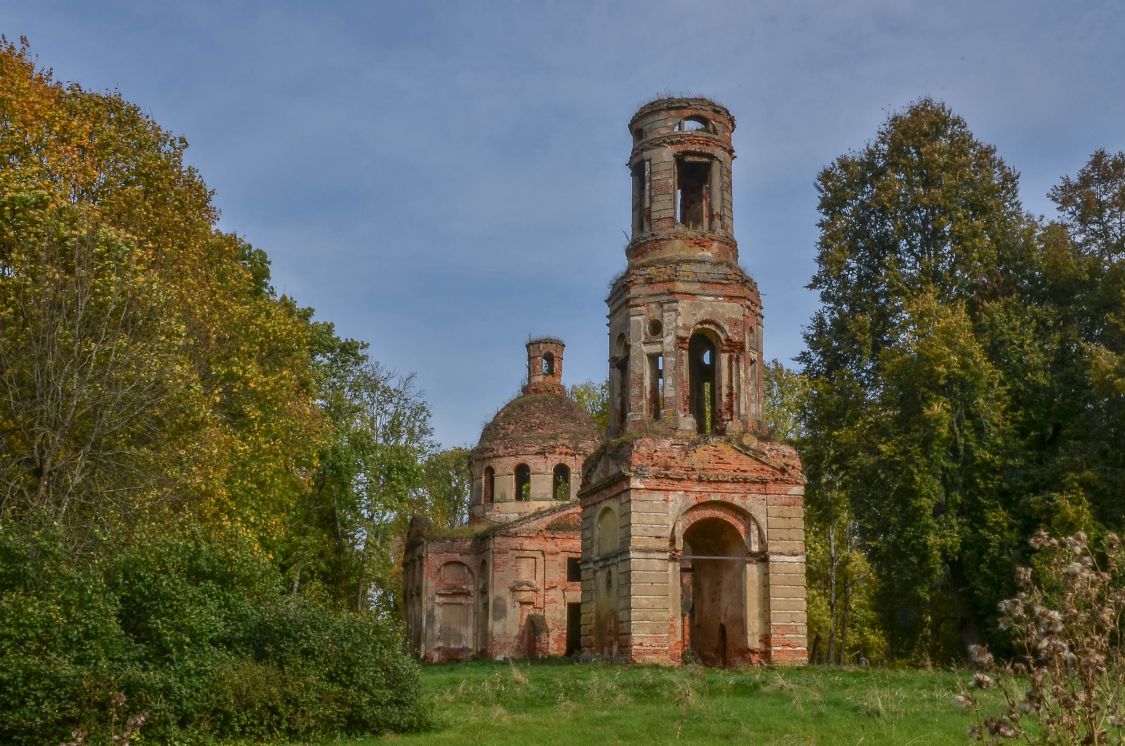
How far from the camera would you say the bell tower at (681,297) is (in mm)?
25812

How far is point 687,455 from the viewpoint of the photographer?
2455 centimetres

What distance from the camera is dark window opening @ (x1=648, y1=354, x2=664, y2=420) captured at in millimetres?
25844

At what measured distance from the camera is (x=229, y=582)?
50.1 feet

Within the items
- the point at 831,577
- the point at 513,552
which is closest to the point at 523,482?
the point at 513,552

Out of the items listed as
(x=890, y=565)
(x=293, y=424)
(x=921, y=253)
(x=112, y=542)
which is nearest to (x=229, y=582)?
(x=112, y=542)

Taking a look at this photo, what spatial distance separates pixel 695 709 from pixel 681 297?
12.2m

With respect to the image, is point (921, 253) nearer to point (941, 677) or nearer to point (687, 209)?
point (687, 209)

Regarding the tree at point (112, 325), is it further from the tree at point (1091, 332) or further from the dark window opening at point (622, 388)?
the tree at point (1091, 332)

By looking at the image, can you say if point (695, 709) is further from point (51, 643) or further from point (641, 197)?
point (641, 197)

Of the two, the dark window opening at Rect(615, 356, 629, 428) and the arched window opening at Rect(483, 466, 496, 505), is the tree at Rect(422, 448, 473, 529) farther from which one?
the dark window opening at Rect(615, 356, 629, 428)

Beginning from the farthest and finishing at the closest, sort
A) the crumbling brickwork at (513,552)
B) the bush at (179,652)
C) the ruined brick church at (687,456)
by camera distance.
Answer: the crumbling brickwork at (513,552)
the ruined brick church at (687,456)
the bush at (179,652)

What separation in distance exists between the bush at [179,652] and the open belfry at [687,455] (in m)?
9.26

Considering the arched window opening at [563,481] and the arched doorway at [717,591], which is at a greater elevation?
the arched window opening at [563,481]

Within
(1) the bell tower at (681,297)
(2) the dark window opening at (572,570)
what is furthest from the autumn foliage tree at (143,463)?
(2) the dark window opening at (572,570)
